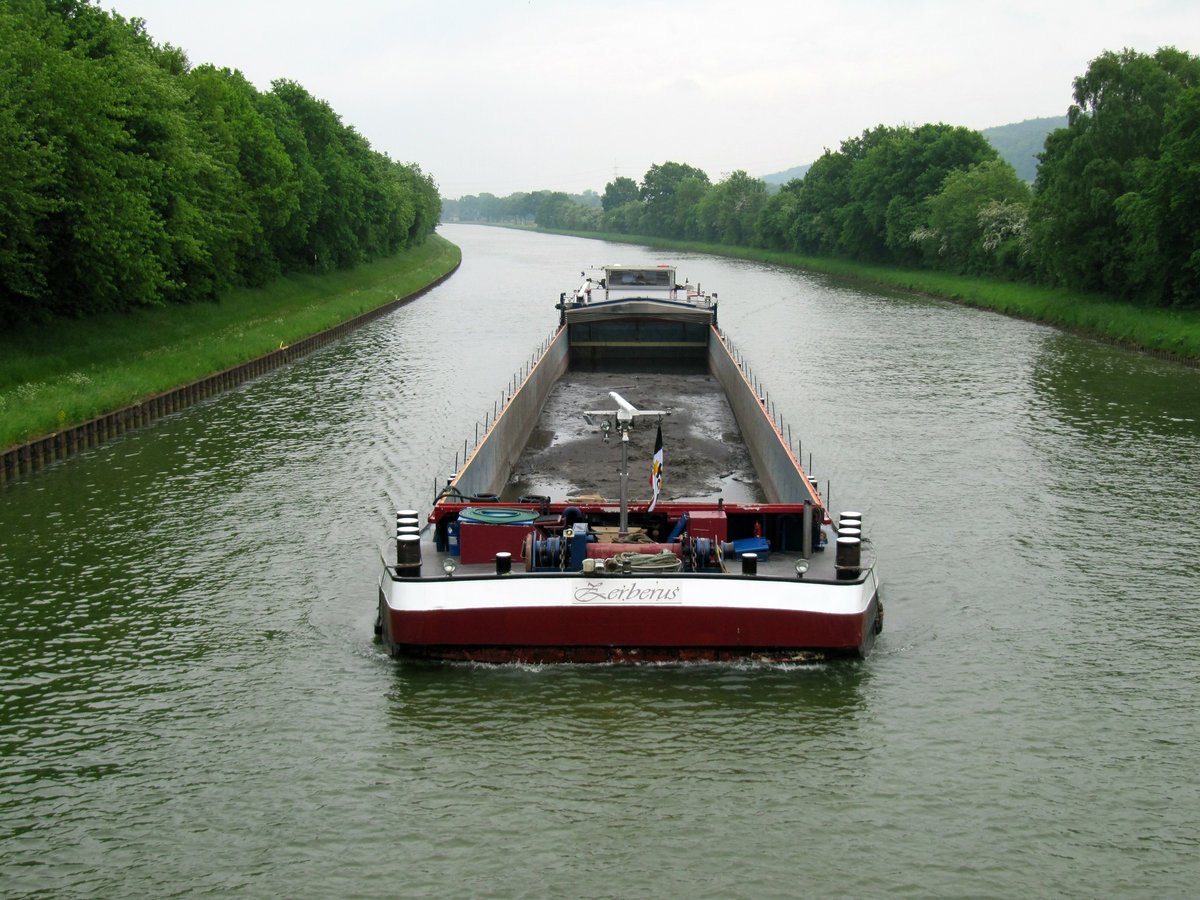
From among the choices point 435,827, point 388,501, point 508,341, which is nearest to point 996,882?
point 435,827

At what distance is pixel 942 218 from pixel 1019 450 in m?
58.8

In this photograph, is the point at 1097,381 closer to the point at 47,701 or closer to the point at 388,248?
the point at 47,701

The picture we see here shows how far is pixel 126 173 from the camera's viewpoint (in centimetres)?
3753

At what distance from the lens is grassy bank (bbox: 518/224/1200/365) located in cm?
4678

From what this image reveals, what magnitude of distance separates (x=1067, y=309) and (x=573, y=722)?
49384 mm

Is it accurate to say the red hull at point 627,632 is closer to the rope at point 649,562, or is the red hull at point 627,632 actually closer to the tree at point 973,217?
the rope at point 649,562

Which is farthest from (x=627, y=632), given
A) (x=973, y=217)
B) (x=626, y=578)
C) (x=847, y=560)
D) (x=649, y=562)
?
(x=973, y=217)

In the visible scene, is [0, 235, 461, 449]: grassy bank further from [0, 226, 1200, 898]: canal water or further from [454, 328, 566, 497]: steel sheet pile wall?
[454, 328, 566, 497]: steel sheet pile wall

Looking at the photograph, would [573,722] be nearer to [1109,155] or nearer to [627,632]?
[627,632]

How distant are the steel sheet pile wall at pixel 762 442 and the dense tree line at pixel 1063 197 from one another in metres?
21.6

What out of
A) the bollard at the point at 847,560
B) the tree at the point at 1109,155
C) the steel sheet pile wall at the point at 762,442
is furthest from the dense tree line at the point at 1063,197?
the bollard at the point at 847,560

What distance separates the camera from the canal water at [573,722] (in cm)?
1114

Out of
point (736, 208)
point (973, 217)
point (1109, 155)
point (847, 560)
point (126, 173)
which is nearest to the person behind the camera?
point (847, 560)

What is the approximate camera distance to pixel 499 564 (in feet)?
49.0
